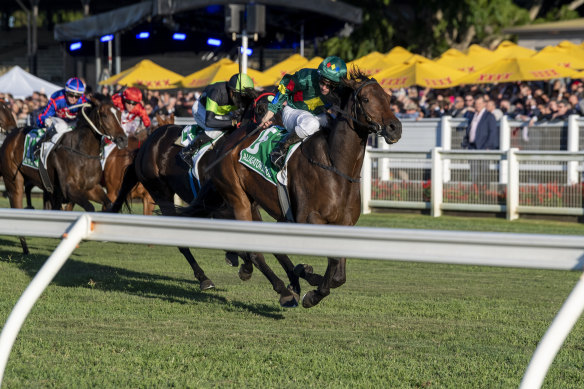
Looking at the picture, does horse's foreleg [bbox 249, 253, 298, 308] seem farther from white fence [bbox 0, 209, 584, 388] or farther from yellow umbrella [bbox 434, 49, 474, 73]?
yellow umbrella [bbox 434, 49, 474, 73]

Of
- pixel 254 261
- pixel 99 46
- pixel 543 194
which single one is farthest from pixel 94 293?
pixel 99 46

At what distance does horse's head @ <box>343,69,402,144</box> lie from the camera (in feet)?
20.8

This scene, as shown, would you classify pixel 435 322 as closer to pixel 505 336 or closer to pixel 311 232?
pixel 505 336

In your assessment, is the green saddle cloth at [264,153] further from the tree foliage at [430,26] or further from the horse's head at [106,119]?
the tree foliage at [430,26]

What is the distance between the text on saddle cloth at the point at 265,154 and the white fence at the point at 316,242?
128 inches

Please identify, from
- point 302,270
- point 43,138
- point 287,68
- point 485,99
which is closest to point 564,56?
point 485,99

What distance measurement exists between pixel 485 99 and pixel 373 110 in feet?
31.6

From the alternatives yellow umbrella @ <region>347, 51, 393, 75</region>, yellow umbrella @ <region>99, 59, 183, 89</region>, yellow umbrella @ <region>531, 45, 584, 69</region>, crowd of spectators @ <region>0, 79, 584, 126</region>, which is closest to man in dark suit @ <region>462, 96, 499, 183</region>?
crowd of spectators @ <region>0, 79, 584, 126</region>

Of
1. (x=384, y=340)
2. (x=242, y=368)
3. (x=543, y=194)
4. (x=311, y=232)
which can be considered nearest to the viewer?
(x=311, y=232)

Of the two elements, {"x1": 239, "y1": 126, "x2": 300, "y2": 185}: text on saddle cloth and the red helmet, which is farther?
the red helmet

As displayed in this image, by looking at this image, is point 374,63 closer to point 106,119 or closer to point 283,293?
point 106,119

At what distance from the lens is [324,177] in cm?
662

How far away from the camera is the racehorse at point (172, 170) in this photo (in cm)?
785

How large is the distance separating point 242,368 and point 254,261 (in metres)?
2.32
